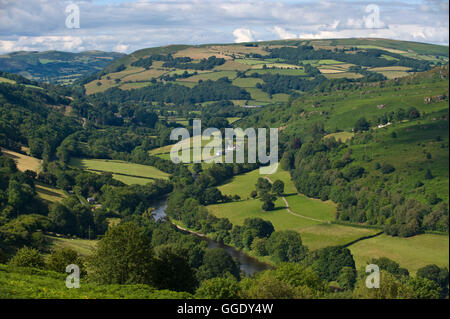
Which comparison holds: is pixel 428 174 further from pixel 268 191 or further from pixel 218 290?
pixel 218 290

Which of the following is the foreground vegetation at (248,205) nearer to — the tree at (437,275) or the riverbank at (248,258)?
the tree at (437,275)

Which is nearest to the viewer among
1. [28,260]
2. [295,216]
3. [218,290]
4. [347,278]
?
[218,290]

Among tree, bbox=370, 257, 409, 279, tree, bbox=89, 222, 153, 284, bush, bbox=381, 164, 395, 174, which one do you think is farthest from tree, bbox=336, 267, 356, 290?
bush, bbox=381, 164, 395, 174

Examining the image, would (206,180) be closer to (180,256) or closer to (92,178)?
(92,178)

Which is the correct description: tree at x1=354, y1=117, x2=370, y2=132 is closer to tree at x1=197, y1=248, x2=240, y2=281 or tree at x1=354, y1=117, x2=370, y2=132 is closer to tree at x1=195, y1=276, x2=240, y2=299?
tree at x1=197, y1=248, x2=240, y2=281

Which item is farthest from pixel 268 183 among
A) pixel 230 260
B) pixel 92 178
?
pixel 230 260

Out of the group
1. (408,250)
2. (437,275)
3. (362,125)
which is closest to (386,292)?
(437,275)
